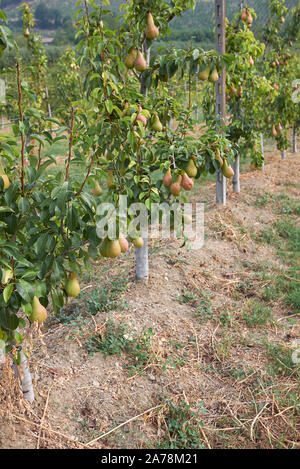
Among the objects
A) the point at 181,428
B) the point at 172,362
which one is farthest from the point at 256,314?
the point at 181,428

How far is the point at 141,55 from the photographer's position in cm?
254

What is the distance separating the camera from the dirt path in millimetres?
2102

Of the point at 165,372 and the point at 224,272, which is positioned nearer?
the point at 165,372

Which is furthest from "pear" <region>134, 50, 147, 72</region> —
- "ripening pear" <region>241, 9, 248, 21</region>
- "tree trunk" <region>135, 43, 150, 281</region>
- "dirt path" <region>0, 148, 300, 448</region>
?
"ripening pear" <region>241, 9, 248, 21</region>

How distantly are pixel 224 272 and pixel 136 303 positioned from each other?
1.10 meters

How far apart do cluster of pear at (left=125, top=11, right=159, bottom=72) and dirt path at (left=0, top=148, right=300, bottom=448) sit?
1.59 m

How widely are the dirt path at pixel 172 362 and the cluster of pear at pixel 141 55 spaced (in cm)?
159

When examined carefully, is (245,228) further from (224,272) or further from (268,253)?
(224,272)

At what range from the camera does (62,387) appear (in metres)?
2.28

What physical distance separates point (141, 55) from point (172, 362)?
1909 mm

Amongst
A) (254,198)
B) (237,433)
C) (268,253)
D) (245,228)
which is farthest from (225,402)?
(254,198)

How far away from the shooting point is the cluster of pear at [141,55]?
254 centimetres

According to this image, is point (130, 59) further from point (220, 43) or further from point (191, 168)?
point (220, 43)

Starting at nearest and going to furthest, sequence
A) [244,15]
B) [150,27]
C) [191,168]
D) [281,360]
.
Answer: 1. [191,168]
2. [150,27]
3. [281,360]
4. [244,15]
